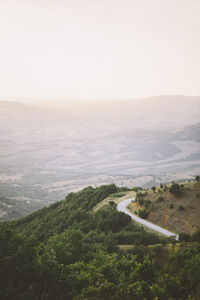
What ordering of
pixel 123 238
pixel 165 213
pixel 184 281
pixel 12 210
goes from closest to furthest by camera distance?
pixel 184 281 → pixel 123 238 → pixel 165 213 → pixel 12 210

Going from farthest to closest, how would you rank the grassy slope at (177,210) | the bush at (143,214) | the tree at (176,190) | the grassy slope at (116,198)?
1. the grassy slope at (116,198)
2. the tree at (176,190)
3. the bush at (143,214)
4. the grassy slope at (177,210)

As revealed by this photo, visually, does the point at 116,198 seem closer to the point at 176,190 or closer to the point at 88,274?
the point at 176,190

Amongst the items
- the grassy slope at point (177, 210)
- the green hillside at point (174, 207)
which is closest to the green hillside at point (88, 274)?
the grassy slope at point (177, 210)

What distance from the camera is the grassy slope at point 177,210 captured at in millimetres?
35553

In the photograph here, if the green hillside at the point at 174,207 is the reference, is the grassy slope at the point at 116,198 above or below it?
below

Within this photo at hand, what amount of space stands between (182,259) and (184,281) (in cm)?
208

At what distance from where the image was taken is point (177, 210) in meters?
39.3

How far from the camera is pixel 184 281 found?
18234 millimetres

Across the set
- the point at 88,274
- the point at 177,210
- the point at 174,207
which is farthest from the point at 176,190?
the point at 88,274

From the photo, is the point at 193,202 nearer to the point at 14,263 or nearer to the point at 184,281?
the point at 184,281

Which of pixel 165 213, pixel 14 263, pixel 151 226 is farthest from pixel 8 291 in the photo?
pixel 165 213

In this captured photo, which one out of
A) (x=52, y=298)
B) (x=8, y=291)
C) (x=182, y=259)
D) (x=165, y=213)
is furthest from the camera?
(x=165, y=213)

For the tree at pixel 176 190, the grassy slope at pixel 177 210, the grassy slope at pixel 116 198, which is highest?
the tree at pixel 176 190

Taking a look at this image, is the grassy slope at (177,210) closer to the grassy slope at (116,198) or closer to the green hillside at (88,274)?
the grassy slope at (116,198)
